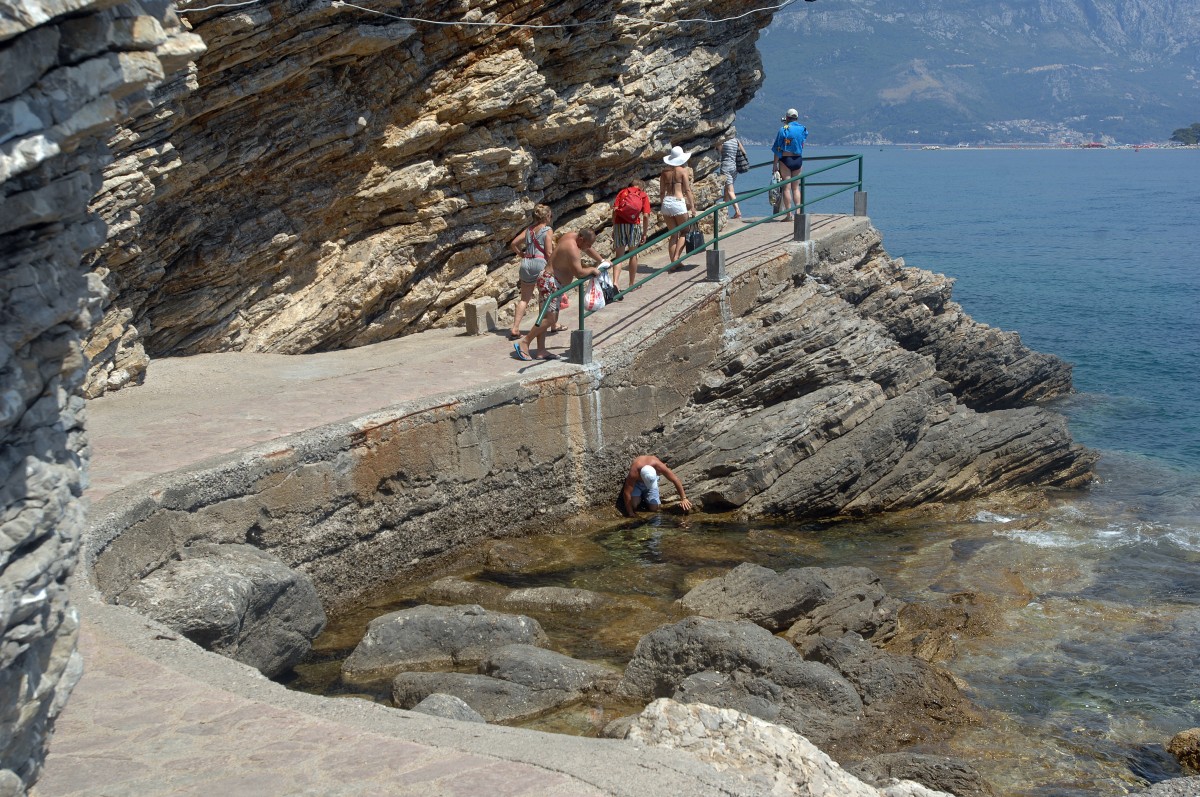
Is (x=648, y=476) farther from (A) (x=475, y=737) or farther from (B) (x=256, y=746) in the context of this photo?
(B) (x=256, y=746)

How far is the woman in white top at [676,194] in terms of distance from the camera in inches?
582

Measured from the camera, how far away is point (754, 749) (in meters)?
5.61

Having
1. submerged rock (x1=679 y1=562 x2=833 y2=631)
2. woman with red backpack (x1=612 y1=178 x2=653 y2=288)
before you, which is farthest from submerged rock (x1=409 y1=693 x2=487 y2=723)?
woman with red backpack (x1=612 y1=178 x2=653 y2=288)

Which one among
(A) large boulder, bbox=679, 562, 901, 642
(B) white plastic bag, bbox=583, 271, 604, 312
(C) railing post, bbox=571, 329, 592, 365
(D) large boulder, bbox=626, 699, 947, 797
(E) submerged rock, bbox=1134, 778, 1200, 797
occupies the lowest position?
(A) large boulder, bbox=679, 562, 901, 642

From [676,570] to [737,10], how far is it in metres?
10.2

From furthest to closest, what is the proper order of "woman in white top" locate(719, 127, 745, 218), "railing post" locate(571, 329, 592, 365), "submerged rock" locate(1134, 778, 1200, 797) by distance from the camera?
1. "woman in white top" locate(719, 127, 745, 218)
2. "railing post" locate(571, 329, 592, 365)
3. "submerged rock" locate(1134, 778, 1200, 797)

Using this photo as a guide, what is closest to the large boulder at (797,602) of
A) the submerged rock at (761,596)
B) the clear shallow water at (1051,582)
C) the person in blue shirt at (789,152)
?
the submerged rock at (761,596)

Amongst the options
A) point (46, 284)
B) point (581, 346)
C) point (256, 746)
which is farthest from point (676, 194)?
point (46, 284)

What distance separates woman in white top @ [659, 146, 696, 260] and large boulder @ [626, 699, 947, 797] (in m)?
9.45

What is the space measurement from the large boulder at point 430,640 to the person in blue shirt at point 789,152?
9.50m

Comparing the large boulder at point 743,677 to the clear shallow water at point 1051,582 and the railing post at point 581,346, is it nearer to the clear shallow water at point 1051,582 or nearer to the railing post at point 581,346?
the clear shallow water at point 1051,582

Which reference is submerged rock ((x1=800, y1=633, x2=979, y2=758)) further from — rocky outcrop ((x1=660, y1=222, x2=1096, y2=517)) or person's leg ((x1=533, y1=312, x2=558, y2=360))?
person's leg ((x1=533, y1=312, x2=558, y2=360))

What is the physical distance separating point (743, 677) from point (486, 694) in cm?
166

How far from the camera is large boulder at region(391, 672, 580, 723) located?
7.61 metres
